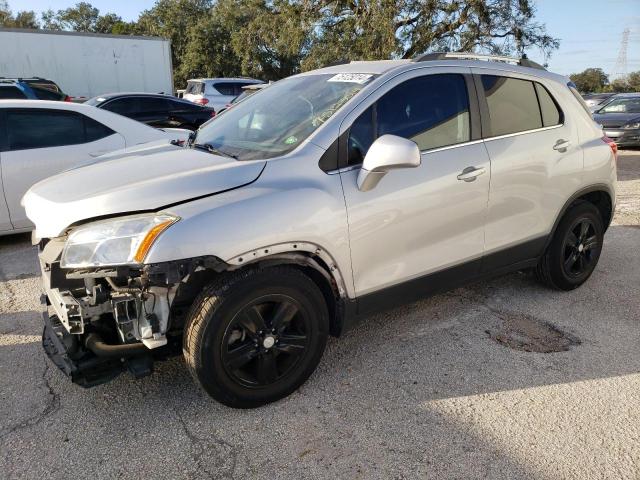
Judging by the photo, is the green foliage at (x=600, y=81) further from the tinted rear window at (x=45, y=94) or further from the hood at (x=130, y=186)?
the hood at (x=130, y=186)

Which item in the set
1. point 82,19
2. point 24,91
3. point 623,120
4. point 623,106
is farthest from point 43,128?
point 82,19

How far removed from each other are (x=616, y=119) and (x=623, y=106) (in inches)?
49.8

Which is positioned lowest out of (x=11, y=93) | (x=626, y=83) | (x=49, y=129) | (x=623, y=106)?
(x=49, y=129)

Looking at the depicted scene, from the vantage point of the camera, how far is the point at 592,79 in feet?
232

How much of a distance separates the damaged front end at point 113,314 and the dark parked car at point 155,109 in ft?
29.8

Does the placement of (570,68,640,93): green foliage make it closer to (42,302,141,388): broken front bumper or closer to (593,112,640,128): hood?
(593,112,640,128): hood

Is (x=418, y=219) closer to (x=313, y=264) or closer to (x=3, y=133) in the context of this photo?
(x=313, y=264)

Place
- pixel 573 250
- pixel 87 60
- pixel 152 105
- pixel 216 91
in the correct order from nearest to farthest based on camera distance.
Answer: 1. pixel 573 250
2. pixel 152 105
3. pixel 216 91
4. pixel 87 60

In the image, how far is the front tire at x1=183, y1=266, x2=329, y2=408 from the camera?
8.18 ft

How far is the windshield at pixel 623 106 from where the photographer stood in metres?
13.9

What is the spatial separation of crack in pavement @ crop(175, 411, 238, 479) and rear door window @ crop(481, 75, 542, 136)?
→ 8.30 ft

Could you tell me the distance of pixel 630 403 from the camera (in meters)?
2.85

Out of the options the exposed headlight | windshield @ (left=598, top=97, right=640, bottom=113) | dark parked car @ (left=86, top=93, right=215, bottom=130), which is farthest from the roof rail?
windshield @ (left=598, top=97, right=640, bottom=113)

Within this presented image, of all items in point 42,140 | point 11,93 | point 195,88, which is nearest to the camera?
point 42,140
